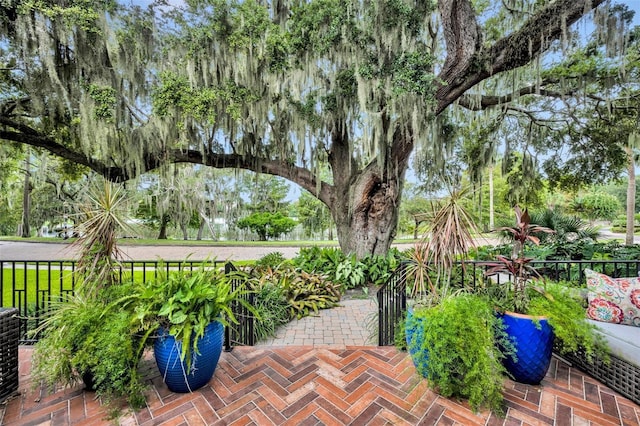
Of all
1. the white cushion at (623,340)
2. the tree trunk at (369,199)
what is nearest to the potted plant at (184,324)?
the white cushion at (623,340)

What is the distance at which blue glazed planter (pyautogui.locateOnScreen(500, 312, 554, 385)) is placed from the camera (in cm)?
200

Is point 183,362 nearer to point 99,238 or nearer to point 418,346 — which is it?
point 99,238

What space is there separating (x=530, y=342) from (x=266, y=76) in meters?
5.39

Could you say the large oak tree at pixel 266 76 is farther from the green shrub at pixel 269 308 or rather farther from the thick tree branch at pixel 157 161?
the green shrub at pixel 269 308

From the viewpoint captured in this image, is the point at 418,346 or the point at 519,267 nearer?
the point at 418,346

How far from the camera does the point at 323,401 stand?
6.45 feet

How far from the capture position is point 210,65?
198 inches

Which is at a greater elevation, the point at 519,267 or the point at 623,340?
the point at 519,267

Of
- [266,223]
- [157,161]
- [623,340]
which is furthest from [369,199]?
[266,223]

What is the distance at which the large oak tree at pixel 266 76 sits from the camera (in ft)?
14.4

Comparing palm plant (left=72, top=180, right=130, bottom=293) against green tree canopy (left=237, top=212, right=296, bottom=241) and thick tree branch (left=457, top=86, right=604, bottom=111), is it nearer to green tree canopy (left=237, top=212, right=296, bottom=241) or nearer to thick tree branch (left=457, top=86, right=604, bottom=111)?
thick tree branch (left=457, top=86, right=604, bottom=111)

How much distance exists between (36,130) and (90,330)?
649cm

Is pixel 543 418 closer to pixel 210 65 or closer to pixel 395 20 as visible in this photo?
pixel 395 20

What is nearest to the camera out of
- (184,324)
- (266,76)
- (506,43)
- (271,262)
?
(184,324)
